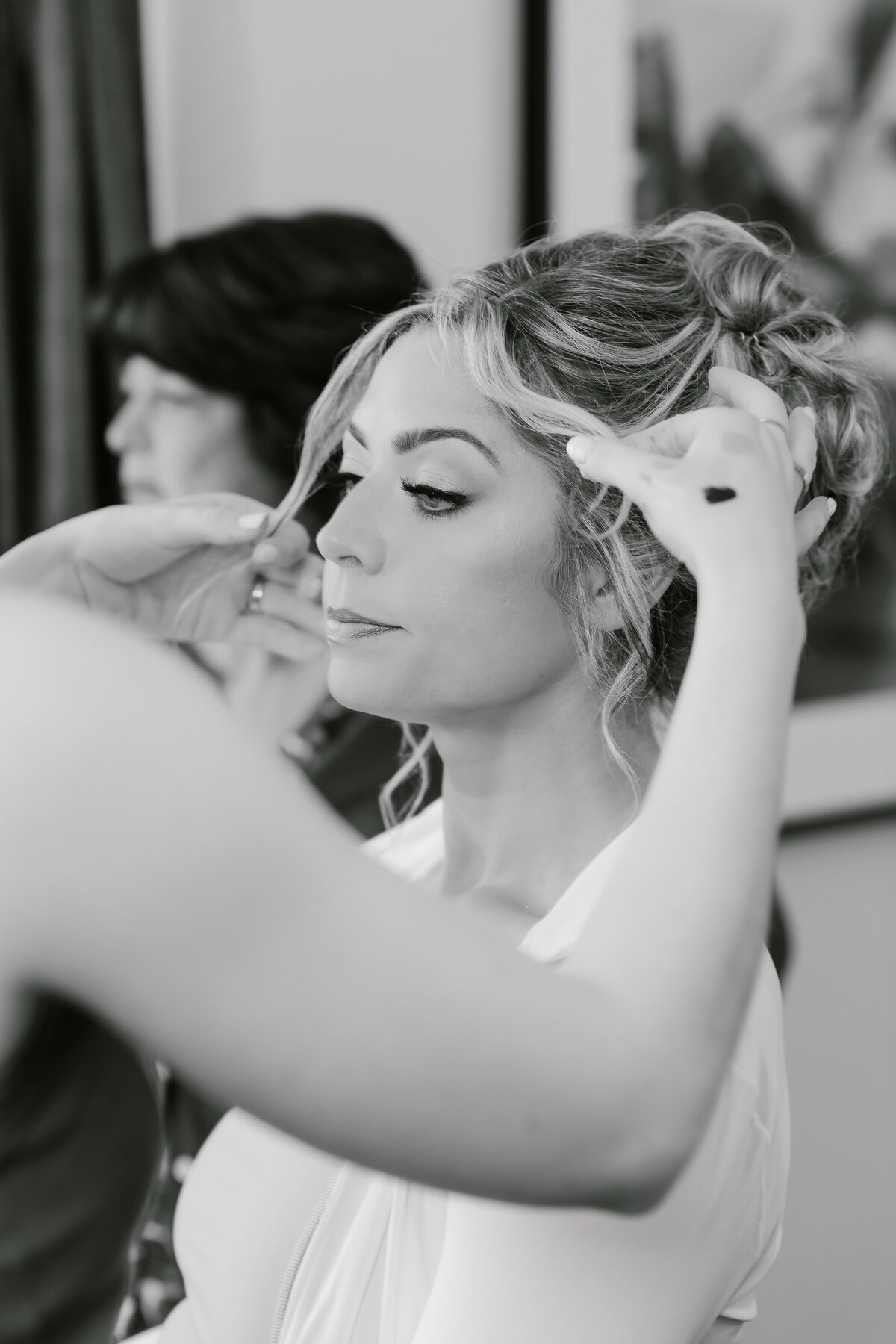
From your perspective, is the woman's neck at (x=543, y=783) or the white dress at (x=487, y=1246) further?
the woman's neck at (x=543, y=783)

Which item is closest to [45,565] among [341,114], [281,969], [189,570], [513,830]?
[189,570]

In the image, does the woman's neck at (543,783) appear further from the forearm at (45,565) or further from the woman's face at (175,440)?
the woman's face at (175,440)

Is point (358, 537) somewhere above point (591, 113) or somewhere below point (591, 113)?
below

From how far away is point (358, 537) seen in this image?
87 cm

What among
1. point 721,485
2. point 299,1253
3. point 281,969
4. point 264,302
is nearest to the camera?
point 281,969

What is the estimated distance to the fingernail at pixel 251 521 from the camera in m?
0.93

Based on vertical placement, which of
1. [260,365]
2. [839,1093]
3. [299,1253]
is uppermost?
[260,365]

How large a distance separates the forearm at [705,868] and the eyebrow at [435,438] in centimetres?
39

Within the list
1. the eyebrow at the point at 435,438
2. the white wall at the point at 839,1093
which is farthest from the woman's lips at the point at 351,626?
the white wall at the point at 839,1093

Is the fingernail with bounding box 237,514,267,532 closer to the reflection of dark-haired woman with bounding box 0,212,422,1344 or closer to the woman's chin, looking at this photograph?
the woman's chin

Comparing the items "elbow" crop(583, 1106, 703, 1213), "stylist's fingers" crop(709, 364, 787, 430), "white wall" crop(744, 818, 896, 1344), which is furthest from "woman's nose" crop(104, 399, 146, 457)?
"elbow" crop(583, 1106, 703, 1213)

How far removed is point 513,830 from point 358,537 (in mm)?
231

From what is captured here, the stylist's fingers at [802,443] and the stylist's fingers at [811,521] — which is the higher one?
the stylist's fingers at [802,443]

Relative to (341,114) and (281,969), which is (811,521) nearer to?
(281,969)
